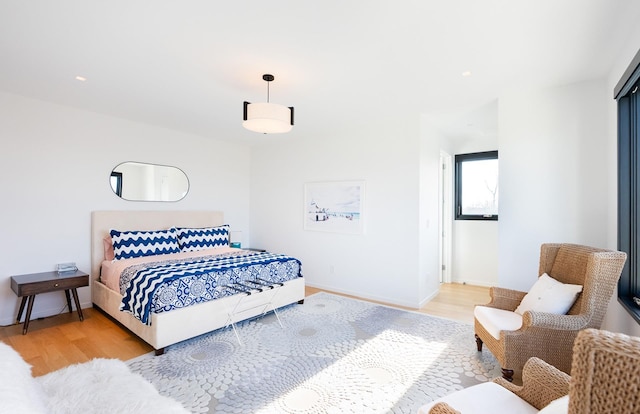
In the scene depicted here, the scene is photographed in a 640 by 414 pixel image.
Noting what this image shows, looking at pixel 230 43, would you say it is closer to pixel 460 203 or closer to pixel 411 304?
pixel 411 304

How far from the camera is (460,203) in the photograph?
17.5 ft

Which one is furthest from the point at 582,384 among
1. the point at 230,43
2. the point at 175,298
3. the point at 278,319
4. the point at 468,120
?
Answer: the point at 468,120

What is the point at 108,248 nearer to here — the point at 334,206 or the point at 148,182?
the point at 148,182

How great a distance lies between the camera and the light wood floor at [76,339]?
8.61 ft

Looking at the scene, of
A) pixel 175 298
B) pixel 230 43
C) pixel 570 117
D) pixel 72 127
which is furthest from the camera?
pixel 72 127

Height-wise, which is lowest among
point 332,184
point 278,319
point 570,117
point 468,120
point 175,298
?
point 278,319

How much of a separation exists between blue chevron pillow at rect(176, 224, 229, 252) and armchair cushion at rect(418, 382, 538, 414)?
4.00 metres

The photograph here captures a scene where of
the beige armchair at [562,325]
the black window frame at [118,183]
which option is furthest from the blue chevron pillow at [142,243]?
the beige armchair at [562,325]

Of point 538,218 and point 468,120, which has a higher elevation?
point 468,120

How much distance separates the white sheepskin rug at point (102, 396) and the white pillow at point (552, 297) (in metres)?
2.50

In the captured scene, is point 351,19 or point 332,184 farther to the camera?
point 332,184

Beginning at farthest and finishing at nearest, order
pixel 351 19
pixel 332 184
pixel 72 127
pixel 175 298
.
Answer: pixel 332 184 → pixel 72 127 → pixel 175 298 → pixel 351 19

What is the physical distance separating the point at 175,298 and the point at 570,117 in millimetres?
4193

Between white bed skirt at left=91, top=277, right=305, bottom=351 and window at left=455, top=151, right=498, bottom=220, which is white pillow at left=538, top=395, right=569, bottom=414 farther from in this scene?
window at left=455, top=151, right=498, bottom=220
